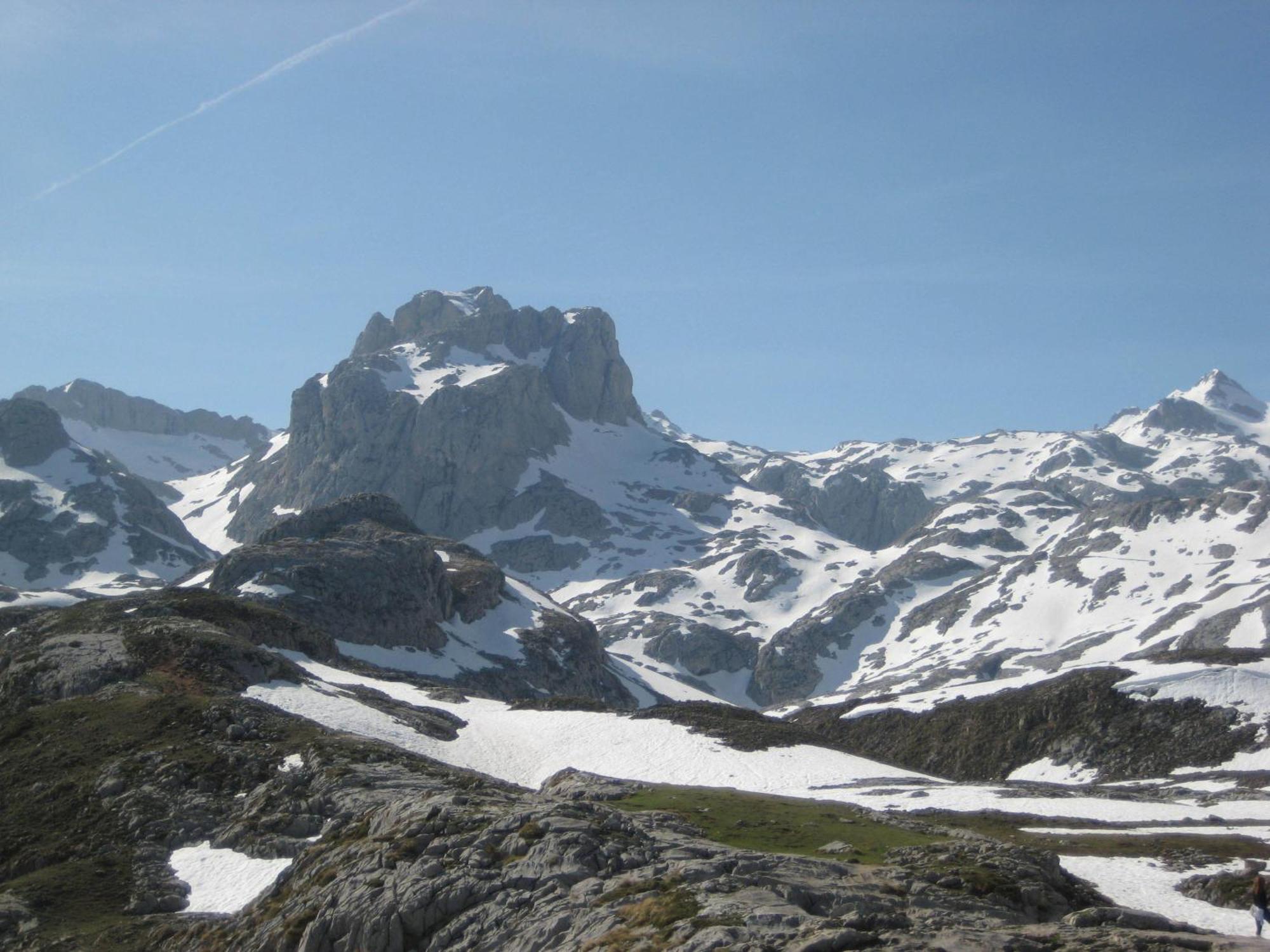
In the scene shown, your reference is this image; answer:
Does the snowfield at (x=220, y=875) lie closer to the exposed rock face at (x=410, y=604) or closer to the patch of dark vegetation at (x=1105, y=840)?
the patch of dark vegetation at (x=1105, y=840)

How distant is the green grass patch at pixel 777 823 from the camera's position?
33719mm

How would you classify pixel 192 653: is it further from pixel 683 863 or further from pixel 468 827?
pixel 683 863

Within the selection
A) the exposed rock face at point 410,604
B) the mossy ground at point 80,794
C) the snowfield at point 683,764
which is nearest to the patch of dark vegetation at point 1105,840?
the snowfield at point 683,764

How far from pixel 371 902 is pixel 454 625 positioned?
385 ft

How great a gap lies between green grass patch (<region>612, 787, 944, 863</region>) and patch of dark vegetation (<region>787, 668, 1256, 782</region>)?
2793 cm

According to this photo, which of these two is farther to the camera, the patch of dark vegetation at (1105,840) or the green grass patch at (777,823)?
the patch of dark vegetation at (1105,840)

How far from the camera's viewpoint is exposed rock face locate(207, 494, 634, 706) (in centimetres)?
12138

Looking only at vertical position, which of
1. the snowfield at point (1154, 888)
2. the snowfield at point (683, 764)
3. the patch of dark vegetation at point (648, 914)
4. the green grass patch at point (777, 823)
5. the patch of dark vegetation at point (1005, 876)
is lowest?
the snowfield at point (683, 764)

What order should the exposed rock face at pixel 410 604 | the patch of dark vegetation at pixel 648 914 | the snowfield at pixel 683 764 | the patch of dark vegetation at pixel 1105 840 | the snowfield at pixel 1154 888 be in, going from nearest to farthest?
the patch of dark vegetation at pixel 648 914
the snowfield at pixel 1154 888
the patch of dark vegetation at pixel 1105 840
the snowfield at pixel 683 764
the exposed rock face at pixel 410 604

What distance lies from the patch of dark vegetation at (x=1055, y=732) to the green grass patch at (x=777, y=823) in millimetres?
27925

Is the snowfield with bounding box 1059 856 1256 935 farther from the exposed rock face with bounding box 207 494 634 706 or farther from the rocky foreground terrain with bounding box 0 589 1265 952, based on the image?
the exposed rock face with bounding box 207 494 634 706

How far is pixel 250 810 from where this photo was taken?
3850 cm

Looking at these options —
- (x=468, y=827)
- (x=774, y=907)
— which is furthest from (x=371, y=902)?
(x=774, y=907)

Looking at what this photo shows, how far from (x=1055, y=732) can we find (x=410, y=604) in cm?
7301
